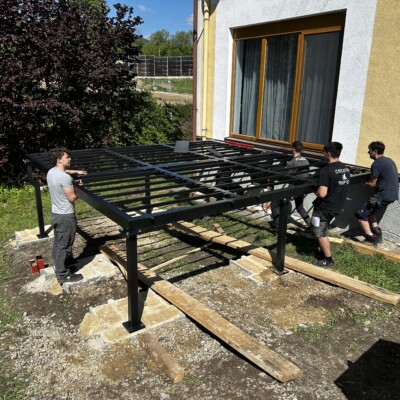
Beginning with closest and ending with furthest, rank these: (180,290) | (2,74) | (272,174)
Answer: (180,290), (272,174), (2,74)

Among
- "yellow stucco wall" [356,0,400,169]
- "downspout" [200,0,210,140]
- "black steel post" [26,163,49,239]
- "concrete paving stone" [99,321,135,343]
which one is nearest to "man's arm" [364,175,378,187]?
"yellow stucco wall" [356,0,400,169]

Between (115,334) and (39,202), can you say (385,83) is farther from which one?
(39,202)

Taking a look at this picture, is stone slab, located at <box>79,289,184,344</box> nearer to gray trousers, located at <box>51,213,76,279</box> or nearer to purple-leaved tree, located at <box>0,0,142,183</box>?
gray trousers, located at <box>51,213,76,279</box>

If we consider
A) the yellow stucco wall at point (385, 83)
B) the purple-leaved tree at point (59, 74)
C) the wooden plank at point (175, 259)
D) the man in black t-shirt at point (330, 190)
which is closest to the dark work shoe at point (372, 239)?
the man in black t-shirt at point (330, 190)

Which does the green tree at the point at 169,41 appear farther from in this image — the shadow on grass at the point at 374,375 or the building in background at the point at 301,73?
the shadow on grass at the point at 374,375

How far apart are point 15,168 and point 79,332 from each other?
22.0ft

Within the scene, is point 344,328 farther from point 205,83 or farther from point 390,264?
A: point 205,83

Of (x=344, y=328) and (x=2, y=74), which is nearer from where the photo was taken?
(x=344, y=328)

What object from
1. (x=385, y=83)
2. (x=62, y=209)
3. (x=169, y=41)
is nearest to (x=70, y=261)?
(x=62, y=209)

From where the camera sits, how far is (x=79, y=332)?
4020 mm

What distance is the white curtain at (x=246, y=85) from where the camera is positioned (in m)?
8.14

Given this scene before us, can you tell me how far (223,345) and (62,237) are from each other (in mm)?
2361

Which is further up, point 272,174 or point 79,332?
point 272,174

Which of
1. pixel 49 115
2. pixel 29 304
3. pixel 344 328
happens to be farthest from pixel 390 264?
pixel 49 115
